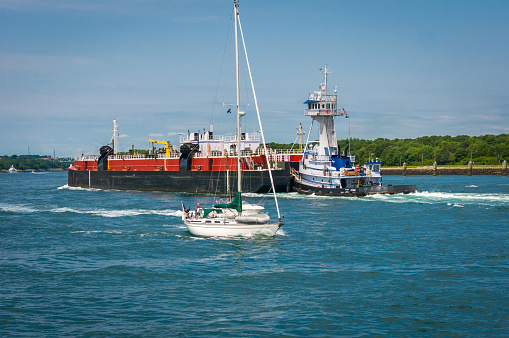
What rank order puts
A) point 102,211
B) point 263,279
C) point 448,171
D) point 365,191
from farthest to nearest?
point 448,171 < point 365,191 < point 102,211 < point 263,279

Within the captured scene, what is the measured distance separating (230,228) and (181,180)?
50472mm

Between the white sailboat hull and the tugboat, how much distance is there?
34.0 meters

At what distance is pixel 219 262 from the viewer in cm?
3003

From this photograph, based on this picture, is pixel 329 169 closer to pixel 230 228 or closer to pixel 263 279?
pixel 230 228

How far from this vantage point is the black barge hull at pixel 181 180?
74.4 m

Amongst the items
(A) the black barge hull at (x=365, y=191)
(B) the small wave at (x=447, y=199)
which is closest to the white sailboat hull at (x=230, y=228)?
(B) the small wave at (x=447, y=199)

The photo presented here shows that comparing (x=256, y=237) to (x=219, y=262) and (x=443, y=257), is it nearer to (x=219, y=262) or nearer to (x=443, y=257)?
(x=219, y=262)

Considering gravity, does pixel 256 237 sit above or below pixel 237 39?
below

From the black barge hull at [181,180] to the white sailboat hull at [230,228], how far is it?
21.1 metres

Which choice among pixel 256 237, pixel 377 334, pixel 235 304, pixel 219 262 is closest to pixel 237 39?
pixel 256 237

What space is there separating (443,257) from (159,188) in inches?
2561

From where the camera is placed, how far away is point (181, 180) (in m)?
85.7

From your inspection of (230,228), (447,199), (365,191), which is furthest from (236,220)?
(447,199)

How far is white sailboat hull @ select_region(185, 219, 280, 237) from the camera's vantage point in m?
36.0
